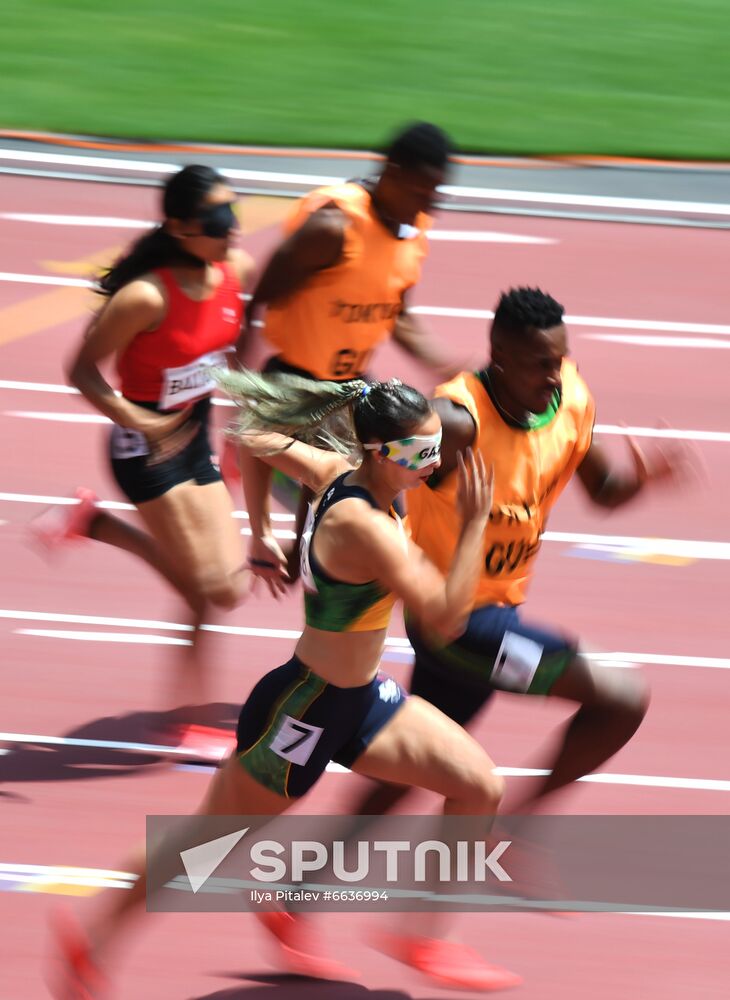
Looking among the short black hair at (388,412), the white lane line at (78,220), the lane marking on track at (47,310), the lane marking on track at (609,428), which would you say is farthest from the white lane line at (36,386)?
the short black hair at (388,412)

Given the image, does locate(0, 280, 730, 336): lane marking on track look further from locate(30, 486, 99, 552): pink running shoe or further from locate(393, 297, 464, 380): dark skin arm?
locate(30, 486, 99, 552): pink running shoe

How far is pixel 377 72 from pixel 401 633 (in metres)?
10.4

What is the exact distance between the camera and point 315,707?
4625 millimetres

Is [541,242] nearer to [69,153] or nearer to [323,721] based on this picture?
[69,153]

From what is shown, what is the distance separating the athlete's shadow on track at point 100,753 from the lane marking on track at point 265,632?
2.28 feet

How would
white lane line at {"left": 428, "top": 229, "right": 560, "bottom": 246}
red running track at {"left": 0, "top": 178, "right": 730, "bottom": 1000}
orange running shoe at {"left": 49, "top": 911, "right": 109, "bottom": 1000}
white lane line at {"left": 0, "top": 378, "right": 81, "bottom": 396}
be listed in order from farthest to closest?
white lane line at {"left": 428, "top": 229, "right": 560, "bottom": 246} < white lane line at {"left": 0, "top": 378, "right": 81, "bottom": 396} < red running track at {"left": 0, "top": 178, "right": 730, "bottom": 1000} < orange running shoe at {"left": 49, "top": 911, "right": 109, "bottom": 1000}

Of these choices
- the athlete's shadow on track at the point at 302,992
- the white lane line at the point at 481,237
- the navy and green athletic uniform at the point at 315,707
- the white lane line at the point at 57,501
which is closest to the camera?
the navy and green athletic uniform at the point at 315,707

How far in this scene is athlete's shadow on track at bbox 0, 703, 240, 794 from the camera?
20.9ft

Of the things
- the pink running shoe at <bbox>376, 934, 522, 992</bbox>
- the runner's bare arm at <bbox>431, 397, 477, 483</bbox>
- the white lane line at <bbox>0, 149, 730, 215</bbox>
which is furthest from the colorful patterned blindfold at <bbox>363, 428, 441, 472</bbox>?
the white lane line at <bbox>0, 149, 730, 215</bbox>

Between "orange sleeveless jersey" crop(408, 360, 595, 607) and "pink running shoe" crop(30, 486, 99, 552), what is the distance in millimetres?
1850

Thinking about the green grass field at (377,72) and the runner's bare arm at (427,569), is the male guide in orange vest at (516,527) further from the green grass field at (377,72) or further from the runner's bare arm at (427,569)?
the green grass field at (377,72)

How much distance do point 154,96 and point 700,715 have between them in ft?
35.1

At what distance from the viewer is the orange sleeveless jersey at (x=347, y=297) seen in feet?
20.5

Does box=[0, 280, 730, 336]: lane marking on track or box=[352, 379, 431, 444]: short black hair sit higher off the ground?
box=[352, 379, 431, 444]: short black hair
